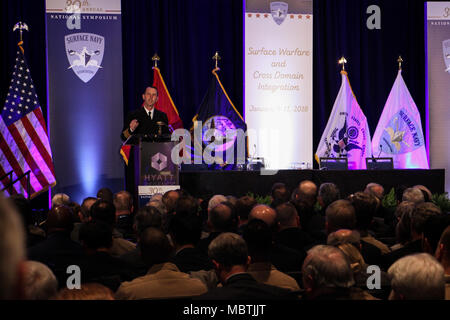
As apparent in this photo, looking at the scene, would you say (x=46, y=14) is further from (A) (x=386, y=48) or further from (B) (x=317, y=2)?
(A) (x=386, y=48)

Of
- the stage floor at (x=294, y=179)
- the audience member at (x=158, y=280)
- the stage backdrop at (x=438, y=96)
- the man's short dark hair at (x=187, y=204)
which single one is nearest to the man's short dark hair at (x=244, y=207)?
the man's short dark hair at (x=187, y=204)

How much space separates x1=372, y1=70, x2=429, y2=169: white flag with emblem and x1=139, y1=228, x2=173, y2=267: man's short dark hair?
7753 millimetres

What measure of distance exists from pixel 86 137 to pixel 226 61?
10.3 feet

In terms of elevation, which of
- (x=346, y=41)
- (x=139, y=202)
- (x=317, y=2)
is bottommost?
(x=139, y=202)

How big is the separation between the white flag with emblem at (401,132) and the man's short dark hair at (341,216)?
21.8 ft

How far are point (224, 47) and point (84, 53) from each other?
2777 millimetres

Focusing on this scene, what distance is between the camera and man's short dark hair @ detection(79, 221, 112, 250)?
11.1ft

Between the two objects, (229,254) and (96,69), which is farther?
(96,69)

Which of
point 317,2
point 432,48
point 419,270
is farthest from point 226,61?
point 419,270

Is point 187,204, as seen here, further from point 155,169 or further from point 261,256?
point 155,169

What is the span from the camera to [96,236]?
11.1ft

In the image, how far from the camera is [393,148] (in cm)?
997
